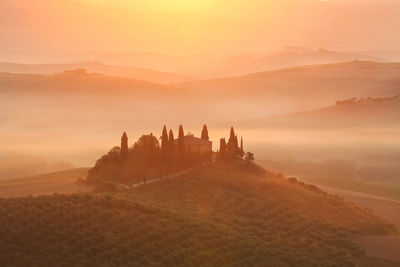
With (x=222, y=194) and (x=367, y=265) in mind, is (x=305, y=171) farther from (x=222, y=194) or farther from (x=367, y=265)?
(x=367, y=265)

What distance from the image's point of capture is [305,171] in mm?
136875

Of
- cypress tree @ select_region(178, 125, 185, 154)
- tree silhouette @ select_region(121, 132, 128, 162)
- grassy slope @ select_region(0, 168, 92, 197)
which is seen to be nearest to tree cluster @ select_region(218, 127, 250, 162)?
cypress tree @ select_region(178, 125, 185, 154)

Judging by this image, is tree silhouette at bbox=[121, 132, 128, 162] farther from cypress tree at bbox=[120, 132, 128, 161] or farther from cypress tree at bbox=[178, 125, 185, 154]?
cypress tree at bbox=[178, 125, 185, 154]

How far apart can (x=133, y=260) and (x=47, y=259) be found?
16.1 ft

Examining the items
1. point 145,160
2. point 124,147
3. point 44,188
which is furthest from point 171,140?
point 44,188

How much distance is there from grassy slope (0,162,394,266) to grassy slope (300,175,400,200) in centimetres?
4482

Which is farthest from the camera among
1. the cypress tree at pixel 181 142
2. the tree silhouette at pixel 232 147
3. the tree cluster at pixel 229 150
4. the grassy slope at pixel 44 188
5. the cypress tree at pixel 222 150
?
the tree silhouette at pixel 232 147

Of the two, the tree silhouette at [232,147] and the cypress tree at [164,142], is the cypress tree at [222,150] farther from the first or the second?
the cypress tree at [164,142]

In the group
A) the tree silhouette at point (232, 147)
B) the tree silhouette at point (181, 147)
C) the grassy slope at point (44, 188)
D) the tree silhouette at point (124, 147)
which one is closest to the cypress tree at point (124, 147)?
the tree silhouette at point (124, 147)

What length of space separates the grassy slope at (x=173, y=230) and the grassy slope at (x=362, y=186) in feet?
147

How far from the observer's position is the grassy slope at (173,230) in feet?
121

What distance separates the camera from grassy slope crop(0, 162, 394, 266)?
121 feet

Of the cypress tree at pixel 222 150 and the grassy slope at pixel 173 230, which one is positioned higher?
the cypress tree at pixel 222 150

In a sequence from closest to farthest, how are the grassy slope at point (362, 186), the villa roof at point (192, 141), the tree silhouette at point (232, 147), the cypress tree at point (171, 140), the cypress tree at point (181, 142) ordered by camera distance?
the cypress tree at point (171, 140), the cypress tree at point (181, 142), the villa roof at point (192, 141), the tree silhouette at point (232, 147), the grassy slope at point (362, 186)
